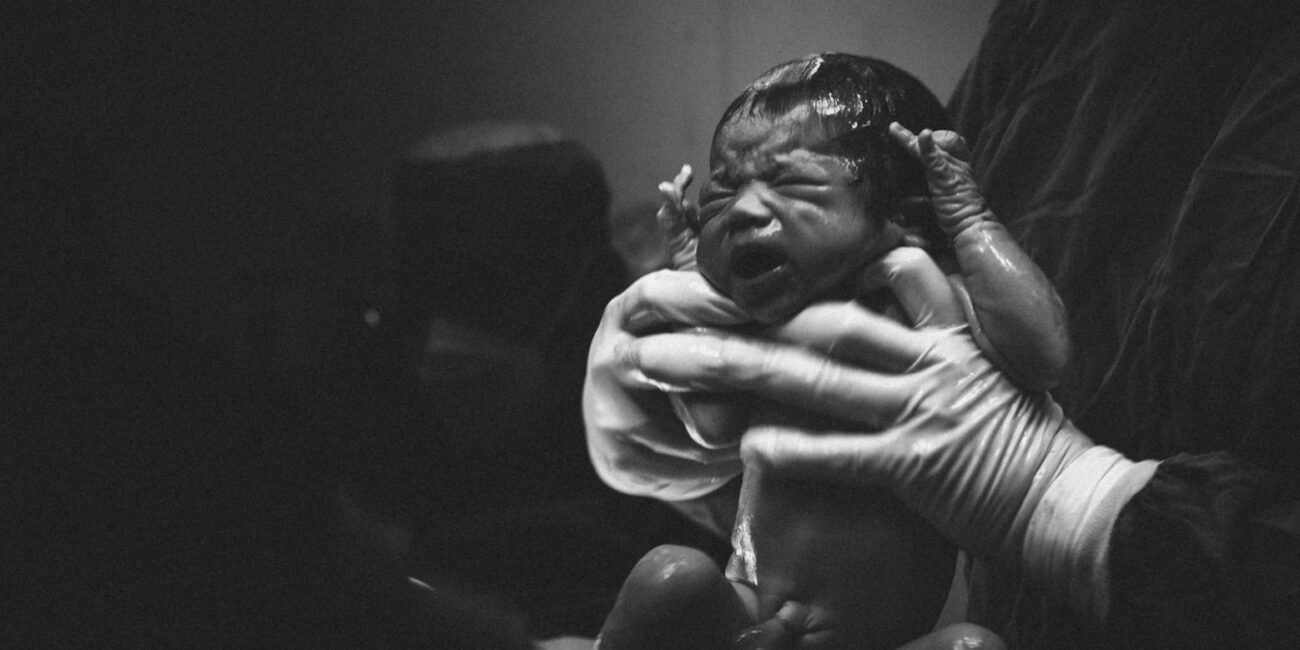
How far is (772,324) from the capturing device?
2.56ft

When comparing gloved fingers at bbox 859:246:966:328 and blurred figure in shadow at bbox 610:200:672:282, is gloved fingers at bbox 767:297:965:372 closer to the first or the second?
gloved fingers at bbox 859:246:966:328

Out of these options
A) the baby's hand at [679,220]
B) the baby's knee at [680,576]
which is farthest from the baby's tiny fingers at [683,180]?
the baby's knee at [680,576]

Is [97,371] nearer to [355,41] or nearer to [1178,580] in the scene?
[355,41]

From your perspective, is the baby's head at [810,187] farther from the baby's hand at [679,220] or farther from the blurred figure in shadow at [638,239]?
the blurred figure in shadow at [638,239]

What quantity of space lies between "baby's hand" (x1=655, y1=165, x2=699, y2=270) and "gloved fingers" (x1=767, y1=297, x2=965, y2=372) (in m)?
0.11

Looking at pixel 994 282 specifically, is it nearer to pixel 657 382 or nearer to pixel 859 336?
pixel 859 336

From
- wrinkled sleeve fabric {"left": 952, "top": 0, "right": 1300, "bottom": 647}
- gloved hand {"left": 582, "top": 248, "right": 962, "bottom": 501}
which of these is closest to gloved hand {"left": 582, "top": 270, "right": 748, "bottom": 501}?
gloved hand {"left": 582, "top": 248, "right": 962, "bottom": 501}

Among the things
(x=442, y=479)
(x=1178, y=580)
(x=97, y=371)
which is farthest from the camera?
(x=442, y=479)

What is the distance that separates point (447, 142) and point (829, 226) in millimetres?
329

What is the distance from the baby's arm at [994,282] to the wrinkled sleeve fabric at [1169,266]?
7 centimetres

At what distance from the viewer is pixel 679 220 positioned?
854 mm

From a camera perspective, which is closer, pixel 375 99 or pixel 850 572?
pixel 850 572

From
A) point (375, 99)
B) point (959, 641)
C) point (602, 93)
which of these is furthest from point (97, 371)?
point (959, 641)

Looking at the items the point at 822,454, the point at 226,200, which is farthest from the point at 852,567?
the point at 226,200
